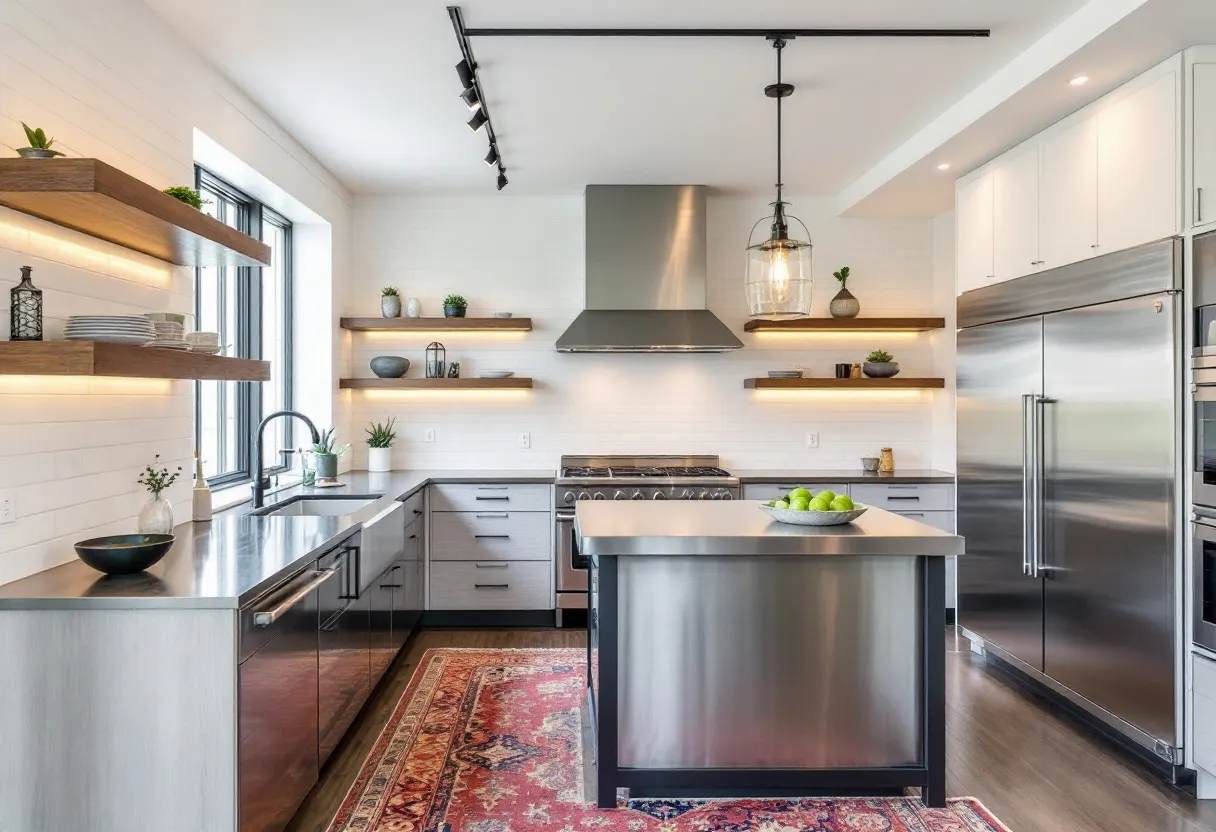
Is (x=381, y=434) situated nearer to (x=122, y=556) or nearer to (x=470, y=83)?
(x=470, y=83)

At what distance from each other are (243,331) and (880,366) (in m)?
3.93

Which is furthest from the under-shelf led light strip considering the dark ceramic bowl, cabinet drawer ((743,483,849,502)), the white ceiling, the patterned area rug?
the patterned area rug

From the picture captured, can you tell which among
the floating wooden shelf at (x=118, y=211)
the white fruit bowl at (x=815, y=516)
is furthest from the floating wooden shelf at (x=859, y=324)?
the floating wooden shelf at (x=118, y=211)

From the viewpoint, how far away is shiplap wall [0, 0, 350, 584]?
2166 millimetres

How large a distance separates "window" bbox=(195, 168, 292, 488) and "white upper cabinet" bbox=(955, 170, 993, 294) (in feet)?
12.3

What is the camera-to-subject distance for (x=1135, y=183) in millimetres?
3037

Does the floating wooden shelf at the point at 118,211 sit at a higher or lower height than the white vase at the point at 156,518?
higher

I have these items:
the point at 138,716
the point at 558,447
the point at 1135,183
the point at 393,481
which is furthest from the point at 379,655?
the point at 1135,183

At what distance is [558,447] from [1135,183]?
358cm

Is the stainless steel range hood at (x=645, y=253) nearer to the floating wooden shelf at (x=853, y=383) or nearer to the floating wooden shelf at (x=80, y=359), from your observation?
the floating wooden shelf at (x=853, y=383)

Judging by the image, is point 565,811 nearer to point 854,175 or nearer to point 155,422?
point 155,422

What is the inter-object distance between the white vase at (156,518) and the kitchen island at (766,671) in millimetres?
1336

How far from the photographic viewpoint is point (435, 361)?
5332 mm

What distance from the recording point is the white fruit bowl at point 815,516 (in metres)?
2.68
